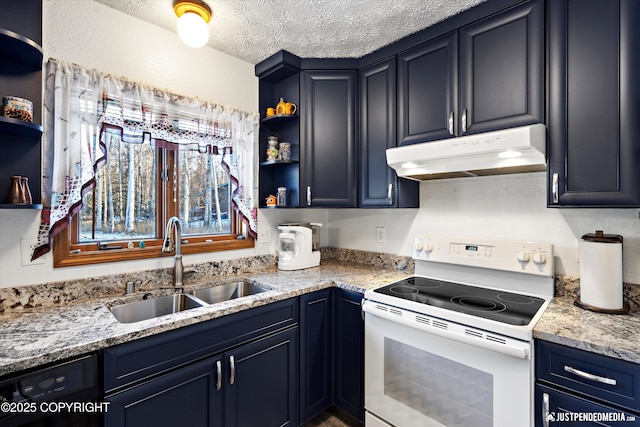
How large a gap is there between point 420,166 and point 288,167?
3.29 feet

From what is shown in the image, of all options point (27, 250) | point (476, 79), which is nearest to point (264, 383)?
point (27, 250)

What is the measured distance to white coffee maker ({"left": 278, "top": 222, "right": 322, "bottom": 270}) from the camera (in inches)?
89.0

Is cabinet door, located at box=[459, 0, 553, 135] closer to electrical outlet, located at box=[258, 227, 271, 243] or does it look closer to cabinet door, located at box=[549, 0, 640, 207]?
cabinet door, located at box=[549, 0, 640, 207]

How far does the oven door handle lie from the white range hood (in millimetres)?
804

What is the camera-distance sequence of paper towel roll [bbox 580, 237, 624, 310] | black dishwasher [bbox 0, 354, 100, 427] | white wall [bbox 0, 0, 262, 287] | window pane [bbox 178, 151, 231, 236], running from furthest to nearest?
window pane [bbox 178, 151, 231, 236] < white wall [bbox 0, 0, 262, 287] < paper towel roll [bbox 580, 237, 624, 310] < black dishwasher [bbox 0, 354, 100, 427]

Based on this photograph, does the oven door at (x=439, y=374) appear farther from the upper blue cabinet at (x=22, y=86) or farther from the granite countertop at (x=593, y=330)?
the upper blue cabinet at (x=22, y=86)

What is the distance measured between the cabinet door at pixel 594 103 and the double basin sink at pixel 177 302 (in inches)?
66.4

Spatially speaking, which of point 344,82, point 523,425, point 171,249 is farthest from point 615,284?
point 171,249

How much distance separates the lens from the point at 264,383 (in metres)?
1.62

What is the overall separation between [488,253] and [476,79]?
96cm

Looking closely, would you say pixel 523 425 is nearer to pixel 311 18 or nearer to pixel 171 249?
pixel 171 249

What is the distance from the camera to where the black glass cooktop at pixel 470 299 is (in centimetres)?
138

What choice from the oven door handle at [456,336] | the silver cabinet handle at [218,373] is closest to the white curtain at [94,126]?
the silver cabinet handle at [218,373]

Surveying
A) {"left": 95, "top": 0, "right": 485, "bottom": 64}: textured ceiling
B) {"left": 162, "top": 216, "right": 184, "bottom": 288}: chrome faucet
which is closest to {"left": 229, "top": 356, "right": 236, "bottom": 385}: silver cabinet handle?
{"left": 162, "top": 216, "right": 184, "bottom": 288}: chrome faucet
